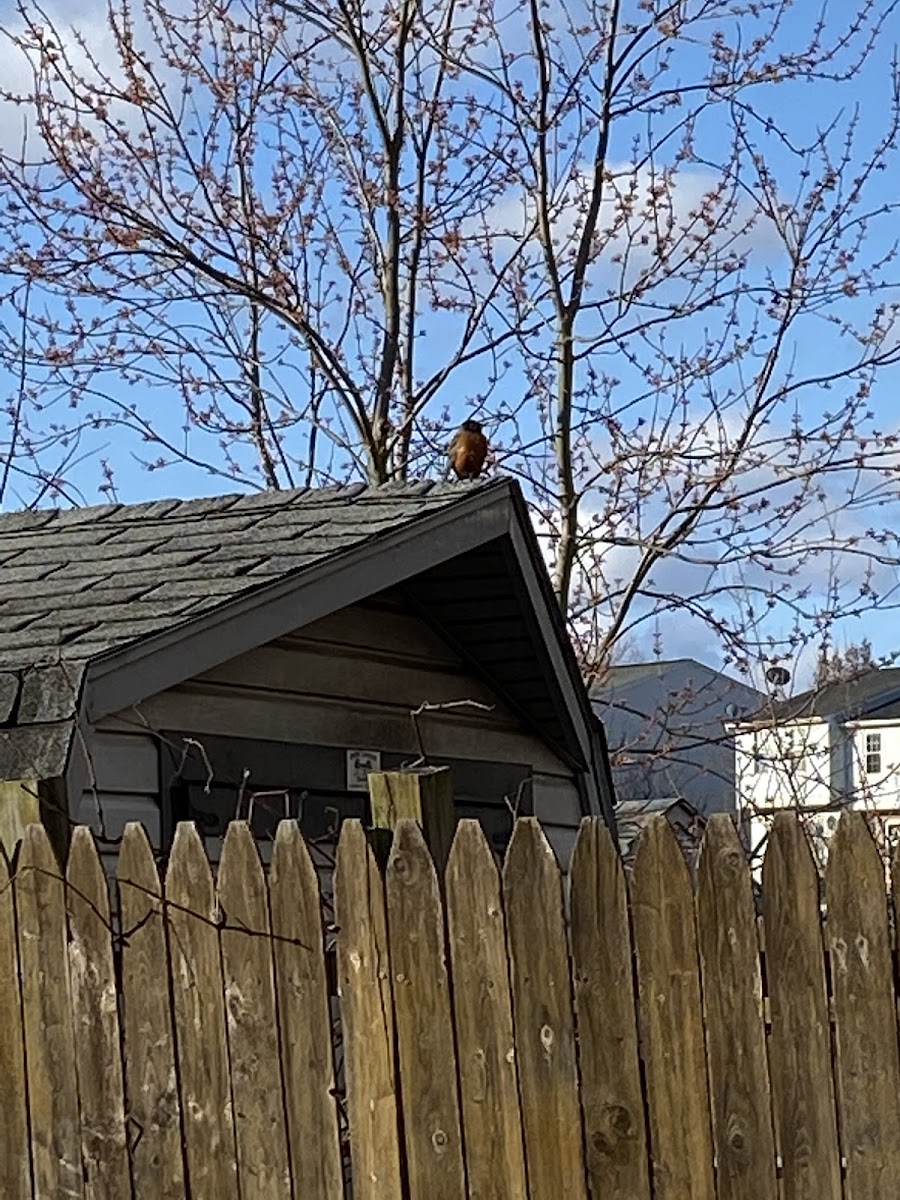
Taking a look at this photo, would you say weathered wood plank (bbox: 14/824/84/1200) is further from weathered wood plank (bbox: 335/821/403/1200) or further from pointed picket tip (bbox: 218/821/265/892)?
weathered wood plank (bbox: 335/821/403/1200)

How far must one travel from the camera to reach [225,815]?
627 centimetres

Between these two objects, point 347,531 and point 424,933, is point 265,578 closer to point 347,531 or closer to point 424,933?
point 347,531

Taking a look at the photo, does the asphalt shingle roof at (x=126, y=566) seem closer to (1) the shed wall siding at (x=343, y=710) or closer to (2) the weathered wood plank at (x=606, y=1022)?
(1) the shed wall siding at (x=343, y=710)

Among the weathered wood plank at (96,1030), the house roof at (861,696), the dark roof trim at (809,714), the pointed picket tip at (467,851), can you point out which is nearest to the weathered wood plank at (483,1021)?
the pointed picket tip at (467,851)

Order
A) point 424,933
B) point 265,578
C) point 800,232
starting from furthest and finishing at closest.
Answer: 1. point 800,232
2. point 265,578
3. point 424,933

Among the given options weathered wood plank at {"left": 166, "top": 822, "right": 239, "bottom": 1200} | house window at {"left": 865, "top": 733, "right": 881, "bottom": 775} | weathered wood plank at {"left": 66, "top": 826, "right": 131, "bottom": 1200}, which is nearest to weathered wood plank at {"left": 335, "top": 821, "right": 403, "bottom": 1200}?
weathered wood plank at {"left": 166, "top": 822, "right": 239, "bottom": 1200}

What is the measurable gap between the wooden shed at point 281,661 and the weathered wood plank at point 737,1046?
4.68 ft

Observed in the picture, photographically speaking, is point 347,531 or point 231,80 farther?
point 231,80

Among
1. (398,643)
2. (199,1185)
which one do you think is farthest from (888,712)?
(199,1185)

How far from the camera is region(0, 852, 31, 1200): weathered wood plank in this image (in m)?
3.91

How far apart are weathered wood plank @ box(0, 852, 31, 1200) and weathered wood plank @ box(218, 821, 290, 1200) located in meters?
0.54

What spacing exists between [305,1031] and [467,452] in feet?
13.2

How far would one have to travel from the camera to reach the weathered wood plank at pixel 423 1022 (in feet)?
11.6

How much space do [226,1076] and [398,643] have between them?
143 inches
